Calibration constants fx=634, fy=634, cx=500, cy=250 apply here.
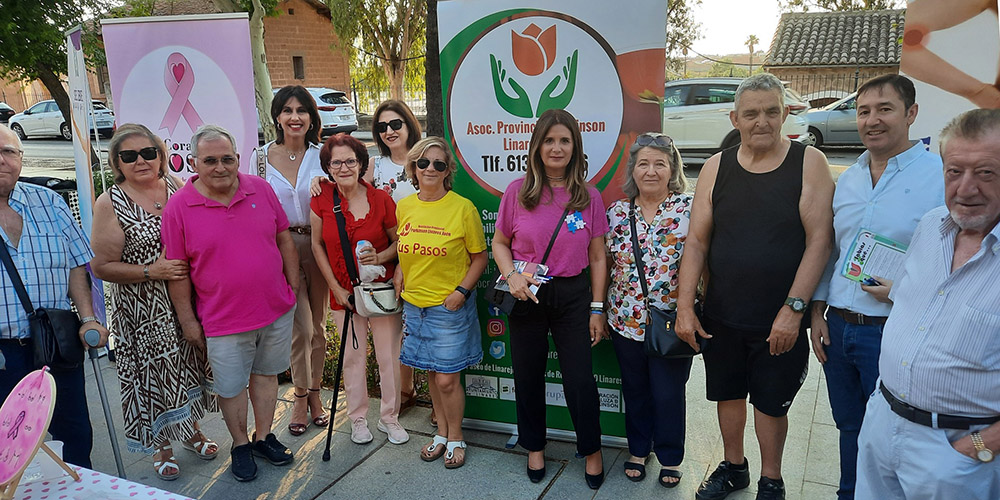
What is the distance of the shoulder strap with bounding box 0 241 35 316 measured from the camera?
2.65m

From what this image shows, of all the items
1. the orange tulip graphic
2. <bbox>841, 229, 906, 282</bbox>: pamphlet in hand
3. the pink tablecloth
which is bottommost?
the pink tablecloth

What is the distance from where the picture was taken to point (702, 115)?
40.7 ft

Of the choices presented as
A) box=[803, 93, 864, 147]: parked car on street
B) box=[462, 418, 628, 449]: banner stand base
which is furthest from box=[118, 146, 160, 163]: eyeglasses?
box=[803, 93, 864, 147]: parked car on street

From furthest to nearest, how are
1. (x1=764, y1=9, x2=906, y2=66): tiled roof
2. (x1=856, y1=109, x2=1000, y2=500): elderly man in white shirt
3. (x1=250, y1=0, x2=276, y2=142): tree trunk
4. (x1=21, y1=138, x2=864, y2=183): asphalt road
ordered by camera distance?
(x1=764, y1=9, x2=906, y2=66): tiled roof → (x1=21, y1=138, x2=864, y2=183): asphalt road → (x1=250, y1=0, x2=276, y2=142): tree trunk → (x1=856, y1=109, x2=1000, y2=500): elderly man in white shirt

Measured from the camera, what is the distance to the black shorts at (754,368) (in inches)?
107

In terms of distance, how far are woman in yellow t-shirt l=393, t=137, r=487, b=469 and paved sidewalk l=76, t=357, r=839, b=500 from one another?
0.23 metres

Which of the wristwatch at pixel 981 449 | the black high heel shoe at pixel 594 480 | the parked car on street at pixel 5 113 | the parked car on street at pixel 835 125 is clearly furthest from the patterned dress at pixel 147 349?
the parked car on street at pixel 5 113

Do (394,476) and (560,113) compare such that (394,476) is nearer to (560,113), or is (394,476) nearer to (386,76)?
(560,113)

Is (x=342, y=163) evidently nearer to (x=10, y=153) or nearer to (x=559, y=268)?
(x=559, y=268)

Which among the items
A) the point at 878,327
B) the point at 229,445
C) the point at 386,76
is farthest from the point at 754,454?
the point at 386,76

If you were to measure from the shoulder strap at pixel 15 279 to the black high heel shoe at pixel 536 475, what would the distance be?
7.87 ft

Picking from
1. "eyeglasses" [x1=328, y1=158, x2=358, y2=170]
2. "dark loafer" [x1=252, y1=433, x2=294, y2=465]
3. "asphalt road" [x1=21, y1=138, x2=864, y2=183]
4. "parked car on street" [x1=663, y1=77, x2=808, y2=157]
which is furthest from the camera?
"asphalt road" [x1=21, y1=138, x2=864, y2=183]

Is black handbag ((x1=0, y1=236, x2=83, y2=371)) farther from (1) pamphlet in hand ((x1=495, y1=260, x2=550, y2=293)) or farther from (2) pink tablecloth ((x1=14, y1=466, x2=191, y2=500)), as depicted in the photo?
(1) pamphlet in hand ((x1=495, y1=260, x2=550, y2=293))

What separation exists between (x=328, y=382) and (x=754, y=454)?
2.84m
